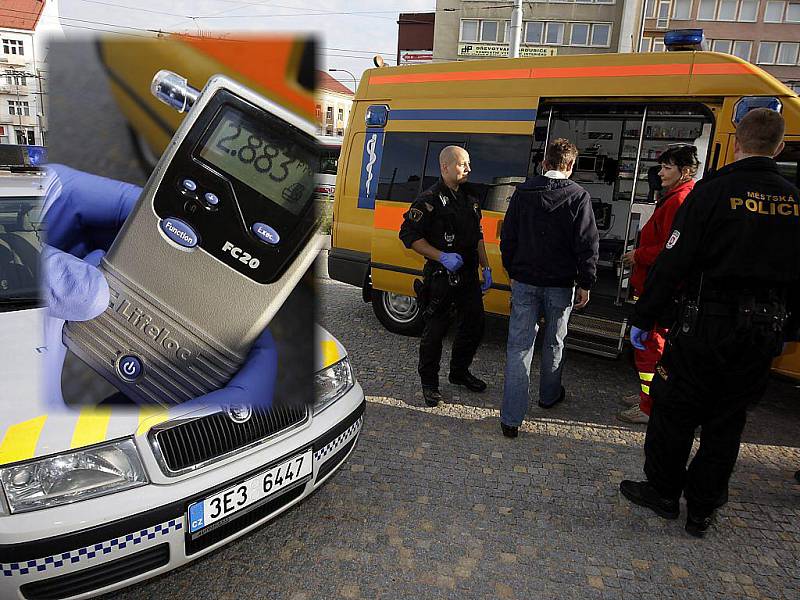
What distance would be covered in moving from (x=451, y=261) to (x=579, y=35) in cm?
3309

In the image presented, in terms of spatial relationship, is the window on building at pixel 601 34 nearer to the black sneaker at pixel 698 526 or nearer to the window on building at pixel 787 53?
the window on building at pixel 787 53

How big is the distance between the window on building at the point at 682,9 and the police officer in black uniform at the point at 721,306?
155 feet

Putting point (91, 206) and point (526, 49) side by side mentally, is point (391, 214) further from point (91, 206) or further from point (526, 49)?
point (526, 49)

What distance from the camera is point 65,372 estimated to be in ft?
3.08

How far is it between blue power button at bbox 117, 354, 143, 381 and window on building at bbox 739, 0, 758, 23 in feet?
171

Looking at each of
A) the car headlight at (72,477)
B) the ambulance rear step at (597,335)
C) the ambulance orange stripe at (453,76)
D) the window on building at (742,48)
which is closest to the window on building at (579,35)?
the window on building at (742,48)

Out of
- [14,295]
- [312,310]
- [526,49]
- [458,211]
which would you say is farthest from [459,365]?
[526,49]

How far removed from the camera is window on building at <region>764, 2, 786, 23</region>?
40.8 m

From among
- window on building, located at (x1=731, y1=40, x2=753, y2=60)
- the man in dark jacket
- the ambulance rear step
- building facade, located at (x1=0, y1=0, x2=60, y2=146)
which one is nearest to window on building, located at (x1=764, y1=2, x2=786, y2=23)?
window on building, located at (x1=731, y1=40, x2=753, y2=60)

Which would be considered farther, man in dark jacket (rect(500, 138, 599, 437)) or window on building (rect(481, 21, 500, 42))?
window on building (rect(481, 21, 500, 42))

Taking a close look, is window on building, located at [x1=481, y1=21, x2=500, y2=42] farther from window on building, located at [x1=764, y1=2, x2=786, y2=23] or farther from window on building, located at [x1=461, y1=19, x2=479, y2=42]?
window on building, located at [x1=764, y1=2, x2=786, y2=23]

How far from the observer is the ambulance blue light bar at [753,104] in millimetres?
3762

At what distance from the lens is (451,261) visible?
12.3 ft

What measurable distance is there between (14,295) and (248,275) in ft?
5.07
